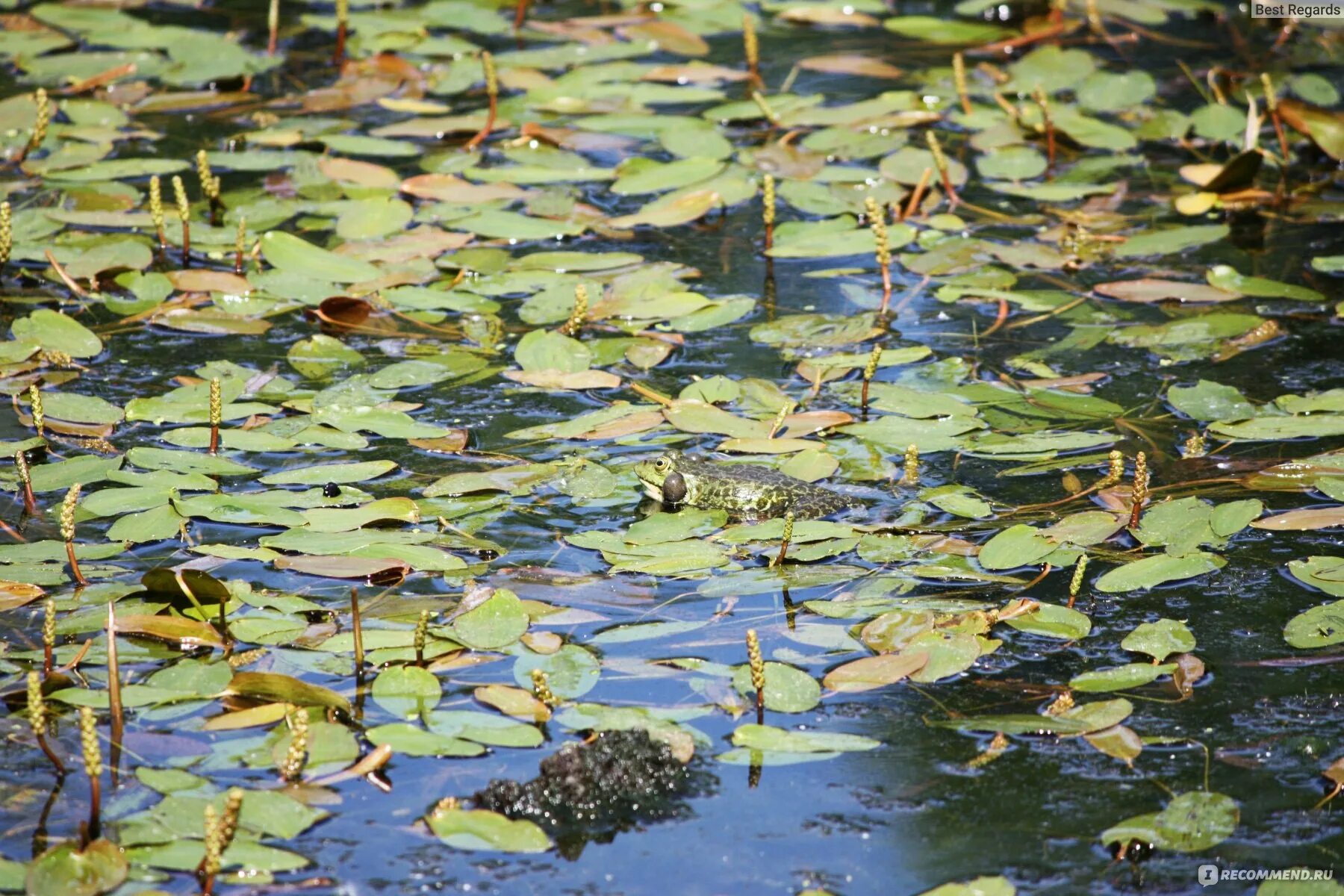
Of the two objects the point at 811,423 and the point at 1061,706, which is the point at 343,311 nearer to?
the point at 811,423

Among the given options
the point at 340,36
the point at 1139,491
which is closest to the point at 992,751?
the point at 1139,491

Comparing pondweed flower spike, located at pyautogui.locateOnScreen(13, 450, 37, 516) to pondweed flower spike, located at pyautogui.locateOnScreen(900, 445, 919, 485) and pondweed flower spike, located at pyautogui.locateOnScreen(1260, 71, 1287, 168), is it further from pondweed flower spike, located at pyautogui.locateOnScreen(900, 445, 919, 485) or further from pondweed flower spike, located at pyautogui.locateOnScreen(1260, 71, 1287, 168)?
pondweed flower spike, located at pyautogui.locateOnScreen(1260, 71, 1287, 168)

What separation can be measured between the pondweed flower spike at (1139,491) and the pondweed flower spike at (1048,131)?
349 centimetres

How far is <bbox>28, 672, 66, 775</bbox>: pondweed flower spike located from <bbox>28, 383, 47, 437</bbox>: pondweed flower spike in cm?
145

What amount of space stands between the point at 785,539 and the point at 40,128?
15.8 feet

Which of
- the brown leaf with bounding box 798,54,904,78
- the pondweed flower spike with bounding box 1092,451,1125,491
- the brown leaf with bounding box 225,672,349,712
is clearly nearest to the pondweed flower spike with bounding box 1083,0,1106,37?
the brown leaf with bounding box 798,54,904,78

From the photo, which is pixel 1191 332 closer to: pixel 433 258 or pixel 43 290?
pixel 433 258

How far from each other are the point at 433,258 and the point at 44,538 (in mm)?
2532

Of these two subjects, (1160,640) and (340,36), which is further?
(340,36)

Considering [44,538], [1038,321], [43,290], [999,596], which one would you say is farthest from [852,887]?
[43,290]

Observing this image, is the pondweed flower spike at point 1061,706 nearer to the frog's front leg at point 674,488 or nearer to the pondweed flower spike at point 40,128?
the frog's front leg at point 674,488

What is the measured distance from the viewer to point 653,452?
4855 millimetres

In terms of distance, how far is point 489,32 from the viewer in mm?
9227

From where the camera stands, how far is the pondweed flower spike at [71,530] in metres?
3.63
